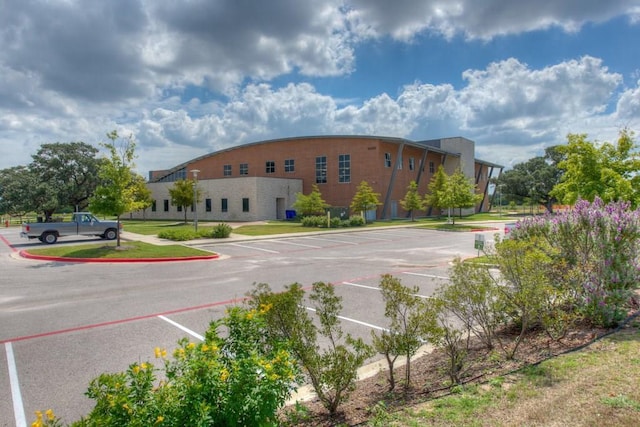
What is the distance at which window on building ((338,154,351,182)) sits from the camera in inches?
1854

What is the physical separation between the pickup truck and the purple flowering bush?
25.9 meters

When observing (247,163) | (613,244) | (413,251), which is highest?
(247,163)

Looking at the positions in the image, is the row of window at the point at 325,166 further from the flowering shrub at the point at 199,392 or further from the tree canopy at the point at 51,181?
the flowering shrub at the point at 199,392

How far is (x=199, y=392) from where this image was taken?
2.73 metres

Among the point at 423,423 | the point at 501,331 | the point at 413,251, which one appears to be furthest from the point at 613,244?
the point at 413,251

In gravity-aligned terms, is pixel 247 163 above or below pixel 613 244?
above

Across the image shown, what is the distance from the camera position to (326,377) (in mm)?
3846

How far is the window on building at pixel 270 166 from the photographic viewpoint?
5175 cm

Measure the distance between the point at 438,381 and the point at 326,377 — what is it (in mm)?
1721

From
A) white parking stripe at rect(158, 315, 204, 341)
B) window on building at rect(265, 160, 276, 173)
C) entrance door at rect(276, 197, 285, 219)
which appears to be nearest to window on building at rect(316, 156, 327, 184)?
entrance door at rect(276, 197, 285, 219)

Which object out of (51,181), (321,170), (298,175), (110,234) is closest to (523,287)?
(110,234)

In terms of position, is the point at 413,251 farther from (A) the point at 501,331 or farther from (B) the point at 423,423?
(B) the point at 423,423

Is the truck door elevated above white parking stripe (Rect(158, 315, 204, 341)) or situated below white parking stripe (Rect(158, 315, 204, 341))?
above

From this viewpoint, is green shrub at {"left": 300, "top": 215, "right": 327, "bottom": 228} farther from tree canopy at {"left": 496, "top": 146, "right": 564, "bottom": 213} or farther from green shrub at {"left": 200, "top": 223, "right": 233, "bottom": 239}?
tree canopy at {"left": 496, "top": 146, "right": 564, "bottom": 213}
